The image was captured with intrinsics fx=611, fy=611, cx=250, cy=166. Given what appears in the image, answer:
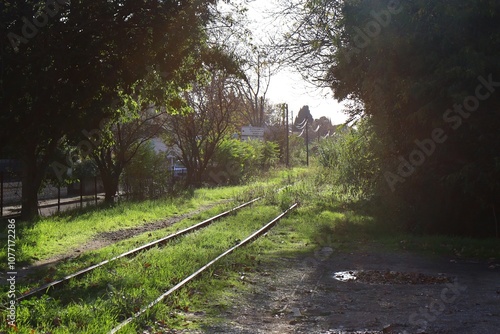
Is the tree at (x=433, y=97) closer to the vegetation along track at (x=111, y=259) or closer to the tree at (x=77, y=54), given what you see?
the tree at (x=77, y=54)

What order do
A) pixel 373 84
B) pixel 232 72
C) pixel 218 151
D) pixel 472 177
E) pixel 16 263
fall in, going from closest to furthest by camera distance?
pixel 16 263, pixel 472 177, pixel 373 84, pixel 232 72, pixel 218 151

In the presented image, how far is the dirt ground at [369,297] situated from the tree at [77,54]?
699cm

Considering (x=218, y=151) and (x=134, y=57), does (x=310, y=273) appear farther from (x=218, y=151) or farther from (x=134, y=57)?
(x=218, y=151)

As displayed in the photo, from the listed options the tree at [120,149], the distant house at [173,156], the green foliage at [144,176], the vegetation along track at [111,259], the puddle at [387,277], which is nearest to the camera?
the vegetation along track at [111,259]

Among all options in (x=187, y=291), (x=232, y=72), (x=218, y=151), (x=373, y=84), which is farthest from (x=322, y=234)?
(x=218, y=151)

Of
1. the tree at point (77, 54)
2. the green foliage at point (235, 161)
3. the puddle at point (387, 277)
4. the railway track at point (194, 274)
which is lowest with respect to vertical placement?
the puddle at point (387, 277)

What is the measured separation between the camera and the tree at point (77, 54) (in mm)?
14070

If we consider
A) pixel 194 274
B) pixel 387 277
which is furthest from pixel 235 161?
pixel 194 274

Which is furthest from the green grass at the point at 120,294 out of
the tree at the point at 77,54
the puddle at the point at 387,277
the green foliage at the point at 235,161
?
the green foliage at the point at 235,161

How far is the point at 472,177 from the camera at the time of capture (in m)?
13.3

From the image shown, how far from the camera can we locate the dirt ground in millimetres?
7172

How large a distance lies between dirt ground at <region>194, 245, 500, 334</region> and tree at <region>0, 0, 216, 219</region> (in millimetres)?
6993

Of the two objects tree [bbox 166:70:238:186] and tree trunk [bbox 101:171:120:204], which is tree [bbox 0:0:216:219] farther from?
tree [bbox 166:70:238:186]

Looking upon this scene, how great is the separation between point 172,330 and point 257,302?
188cm
